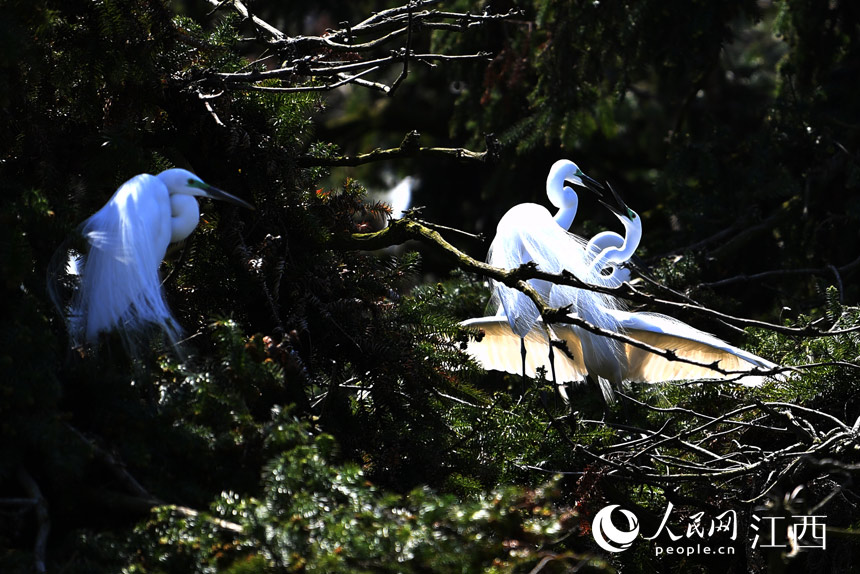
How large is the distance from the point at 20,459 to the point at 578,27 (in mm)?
3137

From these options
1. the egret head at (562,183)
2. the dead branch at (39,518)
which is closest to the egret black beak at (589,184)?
the egret head at (562,183)

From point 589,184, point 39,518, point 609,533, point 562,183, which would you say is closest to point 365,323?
point 609,533

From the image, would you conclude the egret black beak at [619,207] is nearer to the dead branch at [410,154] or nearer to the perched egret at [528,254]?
the perched egret at [528,254]

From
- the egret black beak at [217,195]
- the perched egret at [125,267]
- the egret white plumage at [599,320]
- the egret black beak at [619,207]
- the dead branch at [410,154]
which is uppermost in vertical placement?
the egret black beak at [619,207]

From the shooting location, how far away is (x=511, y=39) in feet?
13.9

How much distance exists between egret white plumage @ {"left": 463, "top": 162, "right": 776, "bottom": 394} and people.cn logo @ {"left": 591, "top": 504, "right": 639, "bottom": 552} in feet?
2.78

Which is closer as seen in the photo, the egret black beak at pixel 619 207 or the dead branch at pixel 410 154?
the dead branch at pixel 410 154

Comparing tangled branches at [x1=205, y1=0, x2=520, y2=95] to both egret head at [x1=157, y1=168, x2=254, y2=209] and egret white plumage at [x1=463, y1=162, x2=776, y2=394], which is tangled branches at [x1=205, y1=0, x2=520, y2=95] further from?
egret white plumage at [x1=463, y1=162, x2=776, y2=394]

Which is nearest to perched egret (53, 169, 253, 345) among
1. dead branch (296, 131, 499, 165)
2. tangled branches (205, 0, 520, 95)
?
tangled branches (205, 0, 520, 95)

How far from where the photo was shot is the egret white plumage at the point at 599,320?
3.31 metres

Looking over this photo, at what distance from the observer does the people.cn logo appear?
7.59 ft

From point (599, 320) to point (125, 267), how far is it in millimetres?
1865

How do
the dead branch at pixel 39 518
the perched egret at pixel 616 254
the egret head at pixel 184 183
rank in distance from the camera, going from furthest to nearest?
the perched egret at pixel 616 254
the egret head at pixel 184 183
the dead branch at pixel 39 518

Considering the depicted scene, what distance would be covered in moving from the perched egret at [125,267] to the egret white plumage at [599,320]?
138 cm
